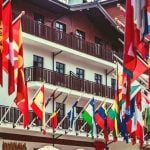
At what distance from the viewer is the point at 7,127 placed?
29359mm

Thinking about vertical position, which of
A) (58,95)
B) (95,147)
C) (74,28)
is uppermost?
(74,28)

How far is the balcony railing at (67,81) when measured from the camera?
32.6 metres

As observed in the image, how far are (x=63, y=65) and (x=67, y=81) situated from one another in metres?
1.81

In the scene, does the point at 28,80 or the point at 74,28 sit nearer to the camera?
the point at 28,80

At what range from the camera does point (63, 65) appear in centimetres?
3666

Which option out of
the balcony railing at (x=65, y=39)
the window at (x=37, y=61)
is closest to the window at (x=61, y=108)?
the window at (x=37, y=61)

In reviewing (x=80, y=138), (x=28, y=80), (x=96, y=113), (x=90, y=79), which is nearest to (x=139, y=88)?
(x=96, y=113)

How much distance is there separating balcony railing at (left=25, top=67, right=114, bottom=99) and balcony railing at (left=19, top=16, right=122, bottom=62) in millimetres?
2067

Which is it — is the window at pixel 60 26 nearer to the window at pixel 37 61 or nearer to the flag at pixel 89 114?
the window at pixel 37 61

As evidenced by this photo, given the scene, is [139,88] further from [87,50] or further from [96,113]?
[87,50]

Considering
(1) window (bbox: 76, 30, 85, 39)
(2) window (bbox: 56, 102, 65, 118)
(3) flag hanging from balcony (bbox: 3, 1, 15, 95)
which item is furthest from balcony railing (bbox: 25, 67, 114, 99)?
(3) flag hanging from balcony (bbox: 3, 1, 15, 95)

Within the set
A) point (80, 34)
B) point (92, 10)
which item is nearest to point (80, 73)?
point (80, 34)

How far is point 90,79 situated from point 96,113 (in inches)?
331

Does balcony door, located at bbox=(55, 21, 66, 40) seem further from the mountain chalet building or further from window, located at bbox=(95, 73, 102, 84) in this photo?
window, located at bbox=(95, 73, 102, 84)
